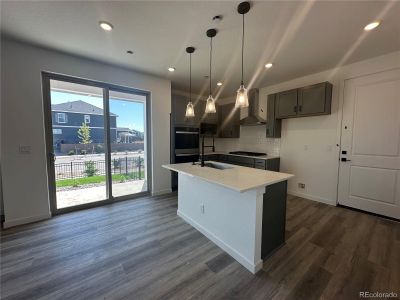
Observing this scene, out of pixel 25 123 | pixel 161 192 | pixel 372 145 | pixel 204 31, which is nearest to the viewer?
pixel 204 31

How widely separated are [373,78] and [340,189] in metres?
2.02

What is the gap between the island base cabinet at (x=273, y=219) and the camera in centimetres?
187

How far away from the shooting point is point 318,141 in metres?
3.55

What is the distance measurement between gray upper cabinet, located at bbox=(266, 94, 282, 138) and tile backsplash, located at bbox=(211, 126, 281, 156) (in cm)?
31

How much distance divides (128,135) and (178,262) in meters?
2.75

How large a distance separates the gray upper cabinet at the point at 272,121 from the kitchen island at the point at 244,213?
7.25ft

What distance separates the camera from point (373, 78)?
2.88 metres

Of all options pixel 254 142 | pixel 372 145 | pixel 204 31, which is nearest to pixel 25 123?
pixel 204 31

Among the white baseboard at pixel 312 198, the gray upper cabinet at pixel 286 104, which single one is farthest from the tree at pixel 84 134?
the white baseboard at pixel 312 198

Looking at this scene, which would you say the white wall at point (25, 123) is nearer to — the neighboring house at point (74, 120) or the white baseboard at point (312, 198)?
the neighboring house at point (74, 120)

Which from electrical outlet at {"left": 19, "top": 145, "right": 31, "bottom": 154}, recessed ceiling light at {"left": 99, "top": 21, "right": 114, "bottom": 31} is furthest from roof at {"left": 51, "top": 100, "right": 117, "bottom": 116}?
recessed ceiling light at {"left": 99, "top": 21, "right": 114, "bottom": 31}

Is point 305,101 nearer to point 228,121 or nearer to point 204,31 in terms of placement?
point 228,121

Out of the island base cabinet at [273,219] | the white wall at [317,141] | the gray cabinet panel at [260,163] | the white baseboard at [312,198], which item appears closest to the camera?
the island base cabinet at [273,219]

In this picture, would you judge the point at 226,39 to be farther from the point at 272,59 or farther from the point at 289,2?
the point at 272,59
